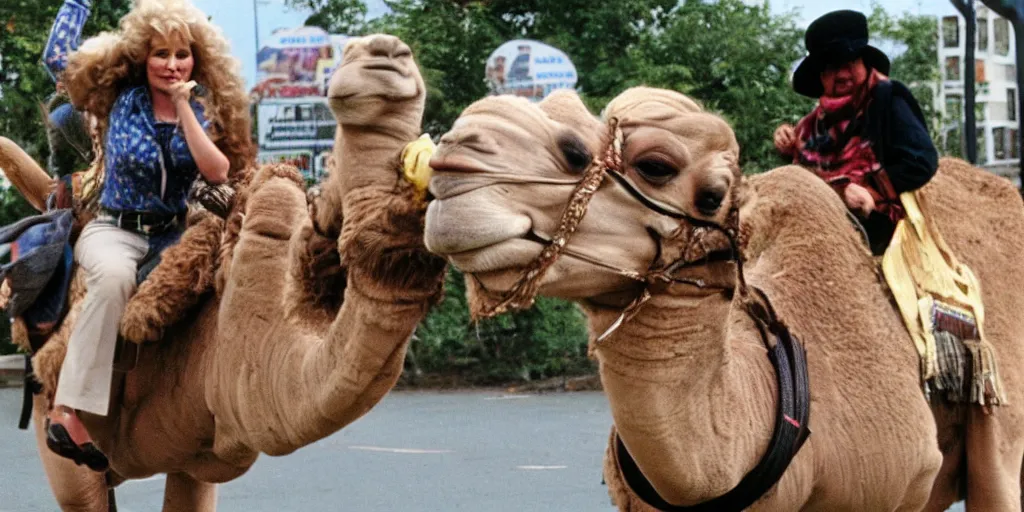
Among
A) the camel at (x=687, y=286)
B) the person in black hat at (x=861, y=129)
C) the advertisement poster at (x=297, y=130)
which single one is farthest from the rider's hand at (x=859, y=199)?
the advertisement poster at (x=297, y=130)

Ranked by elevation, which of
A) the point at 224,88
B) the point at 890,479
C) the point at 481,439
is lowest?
the point at 481,439

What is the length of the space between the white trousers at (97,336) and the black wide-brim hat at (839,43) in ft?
7.93

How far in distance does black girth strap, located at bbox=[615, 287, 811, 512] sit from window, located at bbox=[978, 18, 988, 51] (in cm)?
1088

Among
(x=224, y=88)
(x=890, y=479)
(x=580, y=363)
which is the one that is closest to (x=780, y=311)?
(x=890, y=479)

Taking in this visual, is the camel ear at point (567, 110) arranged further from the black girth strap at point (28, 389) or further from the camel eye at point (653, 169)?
the black girth strap at point (28, 389)

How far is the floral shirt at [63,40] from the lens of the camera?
5914 mm

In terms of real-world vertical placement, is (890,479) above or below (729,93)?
below

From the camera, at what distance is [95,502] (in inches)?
236

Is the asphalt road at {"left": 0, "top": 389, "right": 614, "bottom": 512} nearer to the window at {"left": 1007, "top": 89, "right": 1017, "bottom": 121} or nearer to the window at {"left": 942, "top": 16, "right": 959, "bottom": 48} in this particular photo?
the window at {"left": 1007, "top": 89, "right": 1017, "bottom": 121}

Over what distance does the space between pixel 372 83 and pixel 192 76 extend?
2094 millimetres

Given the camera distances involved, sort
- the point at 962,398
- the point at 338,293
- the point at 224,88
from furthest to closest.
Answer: the point at 224,88 → the point at 962,398 → the point at 338,293

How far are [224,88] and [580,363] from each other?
8681 millimetres

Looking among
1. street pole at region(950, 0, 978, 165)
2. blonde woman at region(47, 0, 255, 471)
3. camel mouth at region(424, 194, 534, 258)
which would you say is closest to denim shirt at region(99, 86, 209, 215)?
blonde woman at region(47, 0, 255, 471)

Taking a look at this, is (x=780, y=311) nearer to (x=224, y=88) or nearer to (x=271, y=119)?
(x=224, y=88)
